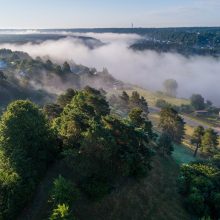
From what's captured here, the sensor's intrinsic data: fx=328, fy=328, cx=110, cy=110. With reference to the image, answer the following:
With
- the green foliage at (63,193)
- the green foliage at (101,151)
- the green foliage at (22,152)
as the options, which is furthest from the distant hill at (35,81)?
the green foliage at (63,193)

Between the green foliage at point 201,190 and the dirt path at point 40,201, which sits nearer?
the dirt path at point 40,201

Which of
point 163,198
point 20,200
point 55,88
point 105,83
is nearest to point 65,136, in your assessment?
point 20,200

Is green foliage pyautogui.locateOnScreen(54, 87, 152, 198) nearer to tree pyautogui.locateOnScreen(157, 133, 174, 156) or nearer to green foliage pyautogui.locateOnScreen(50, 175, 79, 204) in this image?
green foliage pyautogui.locateOnScreen(50, 175, 79, 204)

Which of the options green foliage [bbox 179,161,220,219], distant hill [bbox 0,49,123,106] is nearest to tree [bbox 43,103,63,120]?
green foliage [bbox 179,161,220,219]

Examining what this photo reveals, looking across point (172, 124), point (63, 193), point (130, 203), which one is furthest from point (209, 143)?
point (63, 193)

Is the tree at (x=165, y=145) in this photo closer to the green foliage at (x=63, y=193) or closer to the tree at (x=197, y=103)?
the green foliage at (x=63, y=193)

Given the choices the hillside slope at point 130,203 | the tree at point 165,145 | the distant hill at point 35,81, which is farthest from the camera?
the distant hill at point 35,81
